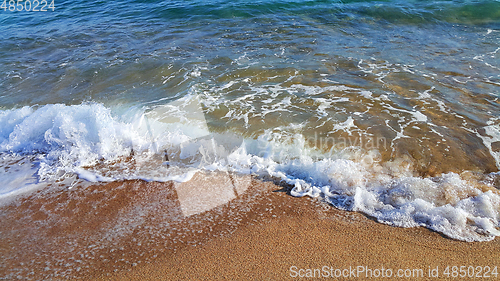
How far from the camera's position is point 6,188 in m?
4.21

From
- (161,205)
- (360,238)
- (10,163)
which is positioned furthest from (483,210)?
(10,163)

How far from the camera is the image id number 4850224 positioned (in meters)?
14.9

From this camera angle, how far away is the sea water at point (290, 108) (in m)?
3.89

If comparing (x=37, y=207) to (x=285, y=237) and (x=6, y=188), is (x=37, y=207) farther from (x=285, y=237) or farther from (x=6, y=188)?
(x=285, y=237)

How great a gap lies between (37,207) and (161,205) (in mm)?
1629
